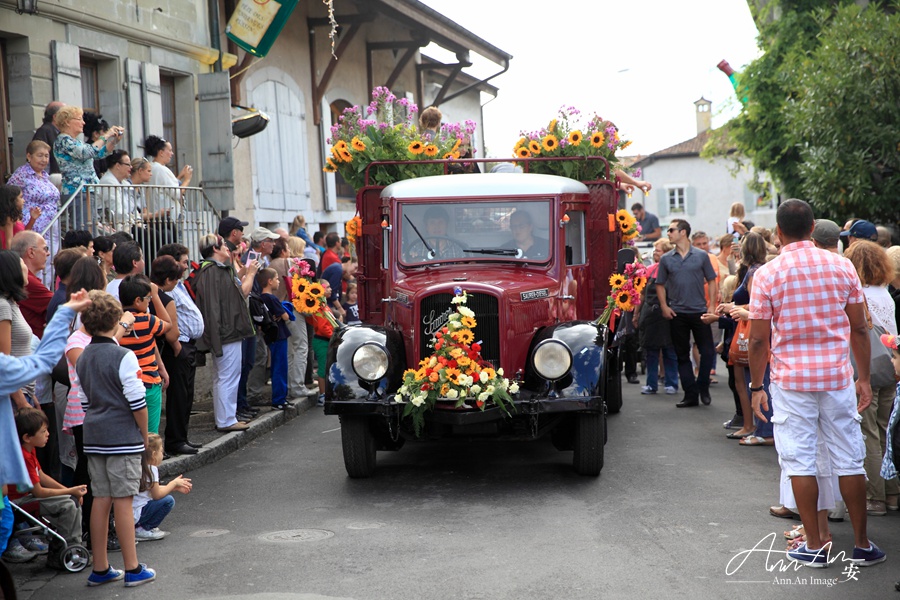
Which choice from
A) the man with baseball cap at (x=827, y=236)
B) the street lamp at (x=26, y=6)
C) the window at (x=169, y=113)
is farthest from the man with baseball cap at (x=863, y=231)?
the window at (x=169, y=113)

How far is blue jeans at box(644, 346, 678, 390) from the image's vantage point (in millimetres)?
13055

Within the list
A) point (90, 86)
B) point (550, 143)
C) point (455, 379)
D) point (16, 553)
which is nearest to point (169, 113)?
point (90, 86)

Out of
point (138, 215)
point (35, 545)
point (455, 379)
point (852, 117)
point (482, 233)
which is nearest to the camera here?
point (35, 545)

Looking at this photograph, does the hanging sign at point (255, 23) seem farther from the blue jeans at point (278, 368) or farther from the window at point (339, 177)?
the blue jeans at point (278, 368)

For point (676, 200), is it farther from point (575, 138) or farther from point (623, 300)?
point (623, 300)

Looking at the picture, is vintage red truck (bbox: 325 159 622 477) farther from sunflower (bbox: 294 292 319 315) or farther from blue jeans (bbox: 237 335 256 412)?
blue jeans (bbox: 237 335 256 412)

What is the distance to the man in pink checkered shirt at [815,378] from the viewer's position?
5.66 m

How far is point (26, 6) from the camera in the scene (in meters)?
11.3

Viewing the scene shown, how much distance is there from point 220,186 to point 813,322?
434 inches

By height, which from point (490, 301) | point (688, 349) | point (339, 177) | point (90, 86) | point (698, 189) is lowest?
point (688, 349)

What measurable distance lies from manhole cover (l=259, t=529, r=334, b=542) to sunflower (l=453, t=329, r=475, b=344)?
1.80 metres

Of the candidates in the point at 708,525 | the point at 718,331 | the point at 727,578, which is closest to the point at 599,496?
the point at 708,525

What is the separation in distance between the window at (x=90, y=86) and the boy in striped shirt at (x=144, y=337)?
6996 mm

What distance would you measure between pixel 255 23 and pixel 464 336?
31.2 feet
